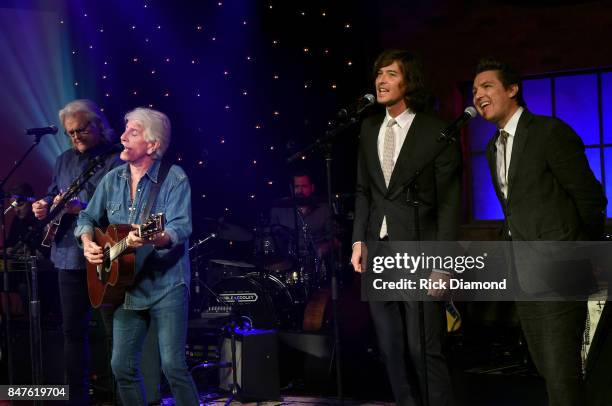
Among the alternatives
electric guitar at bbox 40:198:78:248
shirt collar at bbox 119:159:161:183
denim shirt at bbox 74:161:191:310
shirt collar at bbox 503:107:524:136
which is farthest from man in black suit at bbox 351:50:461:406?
electric guitar at bbox 40:198:78:248

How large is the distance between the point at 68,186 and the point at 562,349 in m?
3.26

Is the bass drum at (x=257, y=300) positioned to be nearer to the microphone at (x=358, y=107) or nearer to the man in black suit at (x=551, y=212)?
the microphone at (x=358, y=107)

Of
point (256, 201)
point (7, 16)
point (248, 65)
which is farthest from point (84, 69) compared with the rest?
point (256, 201)

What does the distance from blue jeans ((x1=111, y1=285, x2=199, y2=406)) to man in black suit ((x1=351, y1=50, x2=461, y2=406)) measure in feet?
3.23

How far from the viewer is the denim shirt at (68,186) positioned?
4.86 metres

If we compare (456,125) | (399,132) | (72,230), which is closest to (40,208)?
(72,230)

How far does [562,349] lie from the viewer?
11.1 ft

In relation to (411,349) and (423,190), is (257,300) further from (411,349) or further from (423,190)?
(423,190)

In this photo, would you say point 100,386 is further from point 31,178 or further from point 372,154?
point 31,178

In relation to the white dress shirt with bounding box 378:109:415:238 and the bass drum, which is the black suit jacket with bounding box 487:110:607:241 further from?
the bass drum

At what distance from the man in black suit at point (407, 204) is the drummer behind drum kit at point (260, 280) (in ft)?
8.82

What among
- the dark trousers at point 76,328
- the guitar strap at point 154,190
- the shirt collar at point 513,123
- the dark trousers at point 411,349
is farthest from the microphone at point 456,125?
the dark trousers at point 76,328

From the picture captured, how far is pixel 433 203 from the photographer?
3928mm

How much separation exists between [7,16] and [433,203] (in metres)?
6.93
